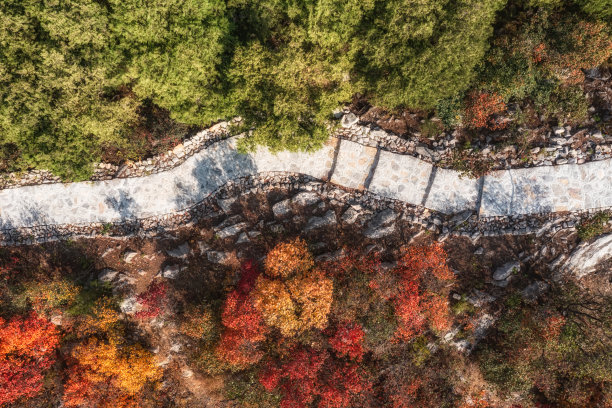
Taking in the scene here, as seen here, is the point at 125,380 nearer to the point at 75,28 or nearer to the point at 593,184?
the point at 75,28

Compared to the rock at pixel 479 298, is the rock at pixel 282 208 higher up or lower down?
higher up

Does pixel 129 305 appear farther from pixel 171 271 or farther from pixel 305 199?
pixel 305 199

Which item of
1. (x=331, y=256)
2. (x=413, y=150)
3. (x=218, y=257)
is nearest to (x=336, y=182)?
(x=331, y=256)

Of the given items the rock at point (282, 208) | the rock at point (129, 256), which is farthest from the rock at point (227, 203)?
→ the rock at point (129, 256)

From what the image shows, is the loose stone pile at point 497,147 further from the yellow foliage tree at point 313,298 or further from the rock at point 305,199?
the yellow foliage tree at point 313,298

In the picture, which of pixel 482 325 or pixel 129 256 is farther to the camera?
pixel 129 256

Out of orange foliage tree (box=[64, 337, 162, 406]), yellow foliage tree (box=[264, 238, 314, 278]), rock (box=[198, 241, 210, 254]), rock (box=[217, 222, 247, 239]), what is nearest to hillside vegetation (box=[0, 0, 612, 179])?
rock (box=[217, 222, 247, 239])
